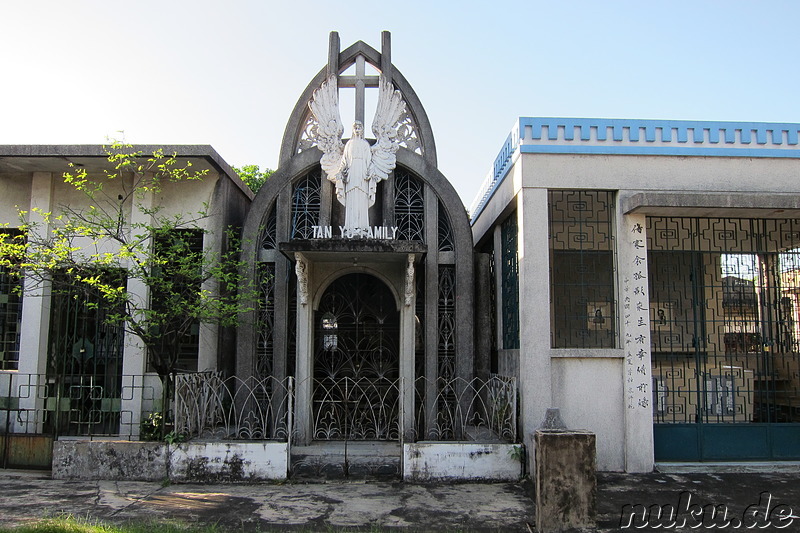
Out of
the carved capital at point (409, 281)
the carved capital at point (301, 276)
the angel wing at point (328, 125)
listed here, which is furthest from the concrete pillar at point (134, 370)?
the carved capital at point (409, 281)

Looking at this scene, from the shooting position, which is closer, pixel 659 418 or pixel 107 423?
pixel 659 418

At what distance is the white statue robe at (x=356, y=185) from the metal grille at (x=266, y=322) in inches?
64.0

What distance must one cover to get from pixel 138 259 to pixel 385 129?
4350mm

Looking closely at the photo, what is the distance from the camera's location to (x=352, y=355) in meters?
10.4

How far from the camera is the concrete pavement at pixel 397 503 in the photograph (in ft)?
21.2

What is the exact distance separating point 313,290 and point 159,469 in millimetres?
3489

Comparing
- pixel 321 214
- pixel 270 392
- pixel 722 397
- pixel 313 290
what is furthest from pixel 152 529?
pixel 722 397

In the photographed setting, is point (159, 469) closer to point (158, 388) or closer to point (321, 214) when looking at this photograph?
point (158, 388)

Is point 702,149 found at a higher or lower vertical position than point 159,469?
higher

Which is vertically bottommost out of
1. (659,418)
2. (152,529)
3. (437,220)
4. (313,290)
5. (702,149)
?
(152,529)

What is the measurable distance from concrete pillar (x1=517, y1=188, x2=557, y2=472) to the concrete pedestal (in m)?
1.96

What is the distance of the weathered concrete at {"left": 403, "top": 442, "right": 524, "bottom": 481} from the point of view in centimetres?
804

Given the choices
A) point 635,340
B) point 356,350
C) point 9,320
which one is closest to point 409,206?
point 356,350

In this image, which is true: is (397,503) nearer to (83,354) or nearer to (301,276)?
(301,276)
